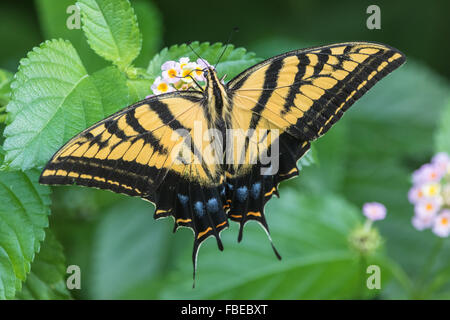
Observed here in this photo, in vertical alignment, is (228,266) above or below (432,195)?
below

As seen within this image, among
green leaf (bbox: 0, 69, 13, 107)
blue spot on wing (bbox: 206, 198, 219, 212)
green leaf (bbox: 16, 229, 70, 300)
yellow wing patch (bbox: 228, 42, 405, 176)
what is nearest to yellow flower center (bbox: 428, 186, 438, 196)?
yellow wing patch (bbox: 228, 42, 405, 176)

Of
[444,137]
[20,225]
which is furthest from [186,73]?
[444,137]

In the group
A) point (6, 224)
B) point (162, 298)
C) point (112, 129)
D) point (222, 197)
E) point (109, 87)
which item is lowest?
point (162, 298)

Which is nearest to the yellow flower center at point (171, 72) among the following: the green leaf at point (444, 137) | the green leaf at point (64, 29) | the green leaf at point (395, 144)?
the green leaf at point (64, 29)

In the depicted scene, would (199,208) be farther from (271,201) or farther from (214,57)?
(271,201)

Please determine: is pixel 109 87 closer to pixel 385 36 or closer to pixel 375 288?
pixel 375 288

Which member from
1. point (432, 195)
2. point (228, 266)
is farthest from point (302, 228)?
point (432, 195)
